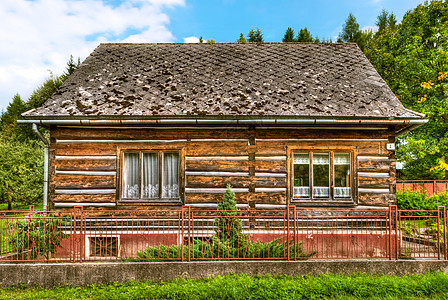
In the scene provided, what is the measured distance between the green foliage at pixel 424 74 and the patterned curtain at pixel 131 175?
1428cm

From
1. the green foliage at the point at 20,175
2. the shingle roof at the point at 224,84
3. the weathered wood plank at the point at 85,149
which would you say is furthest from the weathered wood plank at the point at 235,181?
the green foliage at the point at 20,175

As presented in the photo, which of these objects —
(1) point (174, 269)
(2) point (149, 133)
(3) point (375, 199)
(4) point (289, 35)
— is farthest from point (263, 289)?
(4) point (289, 35)

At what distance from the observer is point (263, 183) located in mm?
8789

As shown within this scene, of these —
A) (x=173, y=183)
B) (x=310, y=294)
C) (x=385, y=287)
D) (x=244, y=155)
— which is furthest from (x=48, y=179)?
(x=385, y=287)

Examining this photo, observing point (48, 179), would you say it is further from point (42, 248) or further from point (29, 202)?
point (29, 202)

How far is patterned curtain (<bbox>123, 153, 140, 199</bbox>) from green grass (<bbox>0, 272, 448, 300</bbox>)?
3.21m

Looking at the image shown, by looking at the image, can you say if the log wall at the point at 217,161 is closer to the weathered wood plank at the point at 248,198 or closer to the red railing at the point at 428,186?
the weathered wood plank at the point at 248,198

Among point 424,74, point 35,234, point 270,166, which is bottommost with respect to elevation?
point 35,234

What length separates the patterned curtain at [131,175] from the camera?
29.0ft

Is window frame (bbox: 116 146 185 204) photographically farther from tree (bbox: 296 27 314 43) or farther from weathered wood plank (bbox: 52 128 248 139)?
tree (bbox: 296 27 314 43)

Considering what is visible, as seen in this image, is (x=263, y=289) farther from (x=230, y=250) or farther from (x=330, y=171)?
(x=330, y=171)

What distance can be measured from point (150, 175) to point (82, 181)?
Answer: 6.51 feet

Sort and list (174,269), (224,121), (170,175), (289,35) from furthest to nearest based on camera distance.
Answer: (289,35) → (170,175) → (224,121) → (174,269)

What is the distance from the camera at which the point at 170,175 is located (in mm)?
8938
